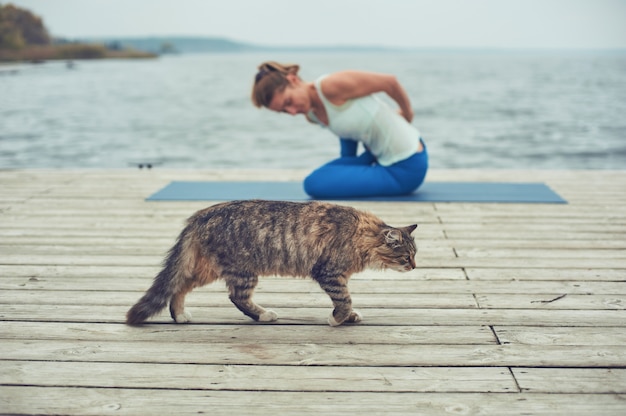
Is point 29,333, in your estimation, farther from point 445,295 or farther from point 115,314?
point 445,295

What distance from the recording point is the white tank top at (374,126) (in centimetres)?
459

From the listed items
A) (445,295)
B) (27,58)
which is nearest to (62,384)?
(445,295)

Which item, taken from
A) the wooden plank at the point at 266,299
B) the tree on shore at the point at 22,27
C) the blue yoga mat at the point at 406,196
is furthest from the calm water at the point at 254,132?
the tree on shore at the point at 22,27

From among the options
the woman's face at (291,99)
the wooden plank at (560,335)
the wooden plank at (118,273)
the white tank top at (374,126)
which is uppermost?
the woman's face at (291,99)

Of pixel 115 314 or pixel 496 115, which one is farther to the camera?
pixel 496 115

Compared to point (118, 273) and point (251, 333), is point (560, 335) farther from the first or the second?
point (118, 273)

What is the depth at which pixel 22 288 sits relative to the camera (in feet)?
9.77

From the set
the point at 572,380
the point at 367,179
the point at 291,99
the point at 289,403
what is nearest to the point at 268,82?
the point at 291,99

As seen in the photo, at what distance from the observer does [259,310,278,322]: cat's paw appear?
2559 mm

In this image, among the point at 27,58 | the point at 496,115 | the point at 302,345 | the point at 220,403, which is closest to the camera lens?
the point at 220,403

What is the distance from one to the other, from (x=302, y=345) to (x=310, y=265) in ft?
1.10

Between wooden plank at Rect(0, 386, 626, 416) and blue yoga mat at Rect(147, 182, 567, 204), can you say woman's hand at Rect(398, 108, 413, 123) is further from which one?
wooden plank at Rect(0, 386, 626, 416)

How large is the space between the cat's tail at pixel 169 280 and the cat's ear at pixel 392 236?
2.63ft

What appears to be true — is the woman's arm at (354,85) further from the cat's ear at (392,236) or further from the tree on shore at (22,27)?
the tree on shore at (22,27)
